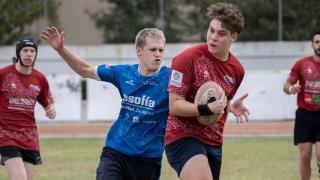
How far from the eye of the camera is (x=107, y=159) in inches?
266

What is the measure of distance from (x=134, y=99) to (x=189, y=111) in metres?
0.86

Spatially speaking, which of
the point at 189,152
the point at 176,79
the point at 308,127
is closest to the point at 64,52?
the point at 176,79

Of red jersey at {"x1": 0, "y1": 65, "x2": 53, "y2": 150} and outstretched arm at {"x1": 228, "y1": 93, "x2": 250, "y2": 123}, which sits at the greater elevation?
outstretched arm at {"x1": 228, "y1": 93, "x2": 250, "y2": 123}

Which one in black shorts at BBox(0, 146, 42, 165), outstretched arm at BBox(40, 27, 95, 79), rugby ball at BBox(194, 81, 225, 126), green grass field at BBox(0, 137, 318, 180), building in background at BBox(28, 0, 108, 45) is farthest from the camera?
building in background at BBox(28, 0, 108, 45)

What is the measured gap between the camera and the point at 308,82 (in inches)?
420

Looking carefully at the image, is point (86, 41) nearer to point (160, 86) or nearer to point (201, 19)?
point (201, 19)

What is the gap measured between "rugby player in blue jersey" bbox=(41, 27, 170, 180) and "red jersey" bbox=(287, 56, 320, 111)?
410 cm

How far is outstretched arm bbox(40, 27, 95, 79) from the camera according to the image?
22.2 ft

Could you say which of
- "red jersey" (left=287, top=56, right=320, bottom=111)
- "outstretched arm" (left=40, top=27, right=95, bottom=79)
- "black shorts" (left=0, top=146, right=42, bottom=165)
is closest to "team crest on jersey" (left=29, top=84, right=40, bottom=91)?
"black shorts" (left=0, top=146, right=42, bottom=165)

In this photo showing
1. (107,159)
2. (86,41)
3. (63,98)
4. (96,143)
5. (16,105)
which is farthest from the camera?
(86,41)

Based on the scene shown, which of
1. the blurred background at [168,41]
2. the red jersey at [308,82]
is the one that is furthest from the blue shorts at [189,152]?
the blurred background at [168,41]

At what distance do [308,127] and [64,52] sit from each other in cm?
476

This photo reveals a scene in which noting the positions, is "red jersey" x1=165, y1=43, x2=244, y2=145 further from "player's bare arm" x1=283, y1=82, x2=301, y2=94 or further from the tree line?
the tree line

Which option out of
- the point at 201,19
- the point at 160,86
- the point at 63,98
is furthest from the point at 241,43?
the point at 160,86
